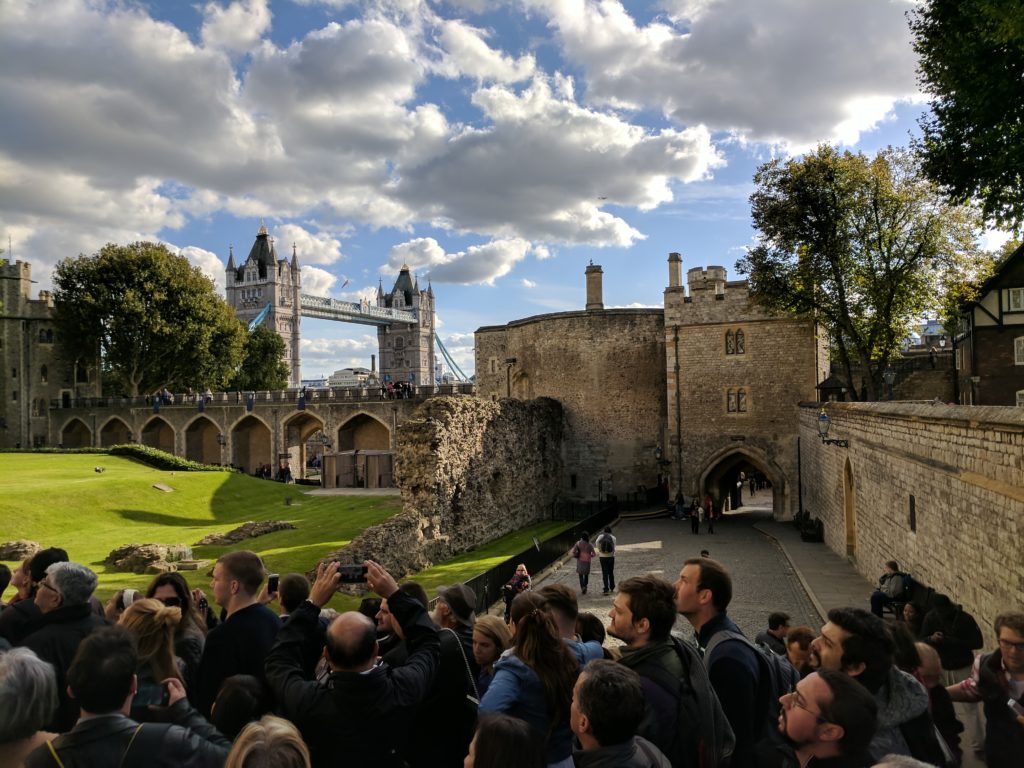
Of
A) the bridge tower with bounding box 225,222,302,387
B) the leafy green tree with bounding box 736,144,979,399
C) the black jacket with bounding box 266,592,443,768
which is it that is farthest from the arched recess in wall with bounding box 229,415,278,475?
the bridge tower with bounding box 225,222,302,387

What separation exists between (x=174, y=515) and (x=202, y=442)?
92.6 ft

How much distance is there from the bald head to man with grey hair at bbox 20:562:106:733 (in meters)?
2.05

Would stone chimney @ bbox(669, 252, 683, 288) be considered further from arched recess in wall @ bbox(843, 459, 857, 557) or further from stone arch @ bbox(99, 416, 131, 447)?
stone arch @ bbox(99, 416, 131, 447)

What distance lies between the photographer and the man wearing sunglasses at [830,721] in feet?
9.74

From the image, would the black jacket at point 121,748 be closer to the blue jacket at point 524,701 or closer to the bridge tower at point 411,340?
the blue jacket at point 524,701

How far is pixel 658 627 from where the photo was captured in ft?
12.3

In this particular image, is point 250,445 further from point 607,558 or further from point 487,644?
point 487,644

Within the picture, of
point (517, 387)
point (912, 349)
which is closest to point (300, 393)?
point (517, 387)

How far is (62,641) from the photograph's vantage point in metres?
4.63

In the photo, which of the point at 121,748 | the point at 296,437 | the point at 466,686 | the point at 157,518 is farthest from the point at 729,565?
the point at 296,437

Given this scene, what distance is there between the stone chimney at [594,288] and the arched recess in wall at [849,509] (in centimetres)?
1663

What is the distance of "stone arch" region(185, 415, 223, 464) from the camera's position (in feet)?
166

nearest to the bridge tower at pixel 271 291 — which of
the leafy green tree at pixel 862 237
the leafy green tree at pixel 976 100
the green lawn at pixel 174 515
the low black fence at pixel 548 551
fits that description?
the green lawn at pixel 174 515

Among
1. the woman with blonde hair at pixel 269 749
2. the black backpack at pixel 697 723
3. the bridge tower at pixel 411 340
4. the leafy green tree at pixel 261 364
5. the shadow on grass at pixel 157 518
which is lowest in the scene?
the shadow on grass at pixel 157 518
